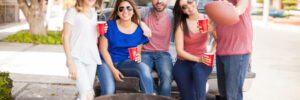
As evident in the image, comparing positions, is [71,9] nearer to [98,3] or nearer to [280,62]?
[98,3]

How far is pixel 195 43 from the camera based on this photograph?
4.19 meters

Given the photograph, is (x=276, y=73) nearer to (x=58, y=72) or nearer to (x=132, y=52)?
(x=58, y=72)

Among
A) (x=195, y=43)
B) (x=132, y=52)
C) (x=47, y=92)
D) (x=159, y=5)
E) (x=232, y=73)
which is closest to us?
(x=232, y=73)

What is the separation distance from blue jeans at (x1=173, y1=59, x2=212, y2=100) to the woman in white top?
1.00 m

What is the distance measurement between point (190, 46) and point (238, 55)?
3.18ft

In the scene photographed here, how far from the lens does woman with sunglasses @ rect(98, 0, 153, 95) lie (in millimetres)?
3916

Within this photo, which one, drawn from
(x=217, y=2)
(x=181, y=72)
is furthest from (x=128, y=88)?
(x=217, y=2)

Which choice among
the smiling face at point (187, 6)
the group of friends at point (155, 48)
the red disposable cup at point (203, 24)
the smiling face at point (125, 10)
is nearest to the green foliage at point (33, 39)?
the group of friends at point (155, 48)

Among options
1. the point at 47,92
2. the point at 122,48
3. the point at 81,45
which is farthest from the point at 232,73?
the point at 47,92

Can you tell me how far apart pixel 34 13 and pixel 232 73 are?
971cm

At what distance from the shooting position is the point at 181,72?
4.07m

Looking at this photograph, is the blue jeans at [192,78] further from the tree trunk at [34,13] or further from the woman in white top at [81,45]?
the tree trunk at [34,13]

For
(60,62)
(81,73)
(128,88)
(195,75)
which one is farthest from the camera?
(60,62)

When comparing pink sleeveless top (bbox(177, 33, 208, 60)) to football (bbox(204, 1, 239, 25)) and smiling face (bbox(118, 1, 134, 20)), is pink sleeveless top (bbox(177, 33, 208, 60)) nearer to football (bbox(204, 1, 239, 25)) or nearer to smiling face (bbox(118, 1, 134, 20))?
smiling face (bbox(118, 1, 134, 20))
